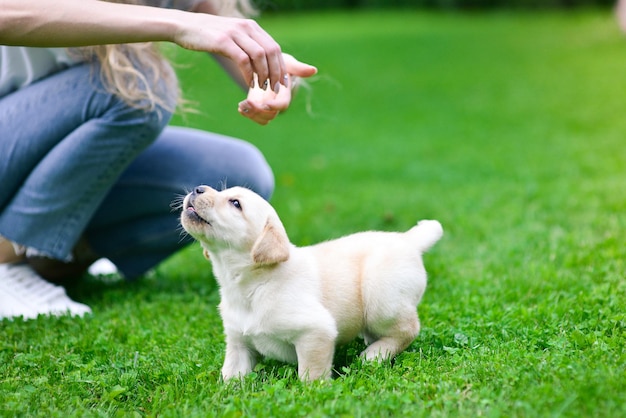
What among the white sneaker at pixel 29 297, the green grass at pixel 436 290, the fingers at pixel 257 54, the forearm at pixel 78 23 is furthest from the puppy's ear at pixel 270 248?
the white sneaker at pixel 29 297

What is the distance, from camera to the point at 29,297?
10.8 ft

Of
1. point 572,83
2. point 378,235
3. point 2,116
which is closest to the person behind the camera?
point 378,235

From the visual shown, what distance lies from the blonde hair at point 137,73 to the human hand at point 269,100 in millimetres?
625

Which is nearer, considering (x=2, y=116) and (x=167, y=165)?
(x=2, y=116)

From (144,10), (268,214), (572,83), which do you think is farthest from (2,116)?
(572,83)

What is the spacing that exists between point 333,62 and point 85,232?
11526mm

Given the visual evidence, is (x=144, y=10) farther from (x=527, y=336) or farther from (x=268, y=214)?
(x=527, y=336)

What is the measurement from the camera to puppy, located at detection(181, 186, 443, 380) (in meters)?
2.36

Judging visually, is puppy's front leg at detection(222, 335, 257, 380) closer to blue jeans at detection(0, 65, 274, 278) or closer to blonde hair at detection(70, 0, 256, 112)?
blue jeans at detection(0, 65, 274, 278)

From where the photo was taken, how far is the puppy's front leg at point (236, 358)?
247 centimetres

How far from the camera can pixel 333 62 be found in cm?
1477

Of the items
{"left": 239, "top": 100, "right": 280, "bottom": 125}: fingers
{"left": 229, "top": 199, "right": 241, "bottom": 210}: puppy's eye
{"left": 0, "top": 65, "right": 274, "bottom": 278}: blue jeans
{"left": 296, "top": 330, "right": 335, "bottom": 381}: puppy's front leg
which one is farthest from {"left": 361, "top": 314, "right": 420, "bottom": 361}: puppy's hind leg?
{"left": 0, "top": 65, "right": 274, "bottom": 278}: blue jeans

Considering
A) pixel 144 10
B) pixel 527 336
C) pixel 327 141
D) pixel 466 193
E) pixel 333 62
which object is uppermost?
pixel 144 10

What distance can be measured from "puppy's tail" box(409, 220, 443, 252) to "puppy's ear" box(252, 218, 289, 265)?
21.0 inches
